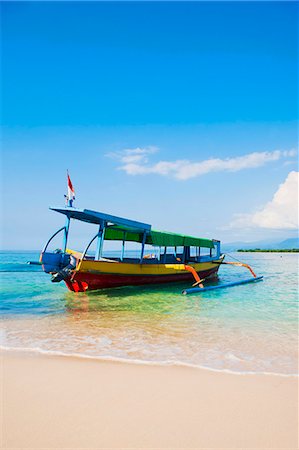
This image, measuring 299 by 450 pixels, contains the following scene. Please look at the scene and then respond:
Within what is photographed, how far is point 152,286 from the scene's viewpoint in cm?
1570

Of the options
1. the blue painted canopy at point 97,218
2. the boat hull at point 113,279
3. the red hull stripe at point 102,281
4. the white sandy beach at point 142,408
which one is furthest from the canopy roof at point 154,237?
the white sandy beach at point 142,408

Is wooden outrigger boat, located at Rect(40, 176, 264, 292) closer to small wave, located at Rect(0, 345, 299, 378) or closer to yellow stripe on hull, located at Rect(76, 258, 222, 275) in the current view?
yellow stripe on hull, located at Rect(76, 258, 222, 275)

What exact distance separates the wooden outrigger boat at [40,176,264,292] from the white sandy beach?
7575 mm

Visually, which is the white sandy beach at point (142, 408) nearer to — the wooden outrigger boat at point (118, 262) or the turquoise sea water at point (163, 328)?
the turquoise sea water at point (163, 328)

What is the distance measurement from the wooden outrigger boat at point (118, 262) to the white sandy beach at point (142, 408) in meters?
7.58

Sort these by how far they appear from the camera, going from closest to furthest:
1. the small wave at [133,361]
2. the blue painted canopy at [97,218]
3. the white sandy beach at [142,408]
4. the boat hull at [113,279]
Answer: the white sandy beach at [142,408] < the small wave at [133,361] < the blue painted canopy at [97,218] < the boat hull at [113,279]

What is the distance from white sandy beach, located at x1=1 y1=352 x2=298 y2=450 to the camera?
275 centimetres

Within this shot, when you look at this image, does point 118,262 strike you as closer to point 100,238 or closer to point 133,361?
point 100,238

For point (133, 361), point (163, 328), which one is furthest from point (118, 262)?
point (133, 361)

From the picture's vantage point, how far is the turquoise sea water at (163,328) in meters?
5.43

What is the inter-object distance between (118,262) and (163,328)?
631 centimetres

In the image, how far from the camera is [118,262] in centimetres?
1359

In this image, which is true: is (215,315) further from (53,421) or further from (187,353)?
(53,421)

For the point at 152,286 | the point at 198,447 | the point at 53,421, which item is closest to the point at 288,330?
the point at 198,447
